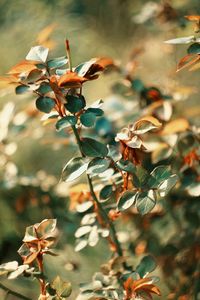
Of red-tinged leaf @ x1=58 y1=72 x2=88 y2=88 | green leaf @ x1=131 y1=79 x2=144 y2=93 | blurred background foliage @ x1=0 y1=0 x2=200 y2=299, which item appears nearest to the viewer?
red-tinged leaf @ x1=58 y1=72 x2=88 y2=88

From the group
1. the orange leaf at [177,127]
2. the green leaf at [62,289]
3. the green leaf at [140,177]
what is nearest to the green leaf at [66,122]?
the green leaf at [140,177]

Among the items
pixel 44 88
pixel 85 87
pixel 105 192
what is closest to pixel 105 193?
pixel 105 192

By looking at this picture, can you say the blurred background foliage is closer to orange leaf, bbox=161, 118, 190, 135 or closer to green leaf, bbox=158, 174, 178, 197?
orange leaf, bbox=161, 118, 190, 135

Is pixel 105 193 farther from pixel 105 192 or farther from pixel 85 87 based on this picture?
pixel 85 87

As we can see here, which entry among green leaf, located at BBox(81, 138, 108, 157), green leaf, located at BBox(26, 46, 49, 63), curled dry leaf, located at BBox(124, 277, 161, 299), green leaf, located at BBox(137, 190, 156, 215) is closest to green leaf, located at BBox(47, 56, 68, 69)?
green leaf, located at BBox(26, 46, 49, 63)

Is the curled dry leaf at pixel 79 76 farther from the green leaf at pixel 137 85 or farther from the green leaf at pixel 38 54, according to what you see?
the green leaf at pixel 137 85

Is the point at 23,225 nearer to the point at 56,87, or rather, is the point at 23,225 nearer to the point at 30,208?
the point at 30,208

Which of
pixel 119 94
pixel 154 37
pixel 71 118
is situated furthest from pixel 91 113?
pixel 154 37
